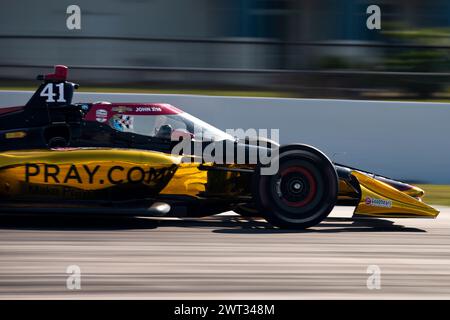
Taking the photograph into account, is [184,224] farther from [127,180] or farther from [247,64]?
[247,64]

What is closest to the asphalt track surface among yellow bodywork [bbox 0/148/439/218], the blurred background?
yellow bodywork [bbox 0/148/439/218]

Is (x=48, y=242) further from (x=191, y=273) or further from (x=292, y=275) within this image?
(x=292, y=275)

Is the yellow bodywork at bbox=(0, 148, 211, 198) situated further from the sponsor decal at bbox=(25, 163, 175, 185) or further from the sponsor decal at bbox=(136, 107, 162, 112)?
the sponsor decal at bbox=(136, 107, 162, 112)

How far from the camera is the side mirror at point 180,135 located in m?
8.36

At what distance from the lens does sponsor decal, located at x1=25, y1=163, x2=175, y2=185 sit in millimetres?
Answer: 7754

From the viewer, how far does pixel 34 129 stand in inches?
323

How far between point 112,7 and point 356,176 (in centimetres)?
1367

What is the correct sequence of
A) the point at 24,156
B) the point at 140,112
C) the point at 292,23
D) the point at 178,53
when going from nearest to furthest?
the point at 24,156
the point at 140,112
the point at 178,53
the point at 292,23

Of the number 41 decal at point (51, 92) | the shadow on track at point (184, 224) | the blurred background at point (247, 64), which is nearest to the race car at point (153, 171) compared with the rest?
the number 41 decal at point (51, 92)

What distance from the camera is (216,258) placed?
661 centimetres

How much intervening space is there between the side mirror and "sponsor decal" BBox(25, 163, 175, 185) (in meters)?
0.55

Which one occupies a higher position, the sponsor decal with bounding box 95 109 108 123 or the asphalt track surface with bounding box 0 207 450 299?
the sponsor decal with bounding box 95 109 108 123

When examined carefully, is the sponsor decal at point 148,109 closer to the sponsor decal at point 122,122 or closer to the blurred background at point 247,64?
the sponsor decal at point 122,122

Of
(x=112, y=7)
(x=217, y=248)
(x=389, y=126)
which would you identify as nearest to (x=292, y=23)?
(x=112, y=7)
